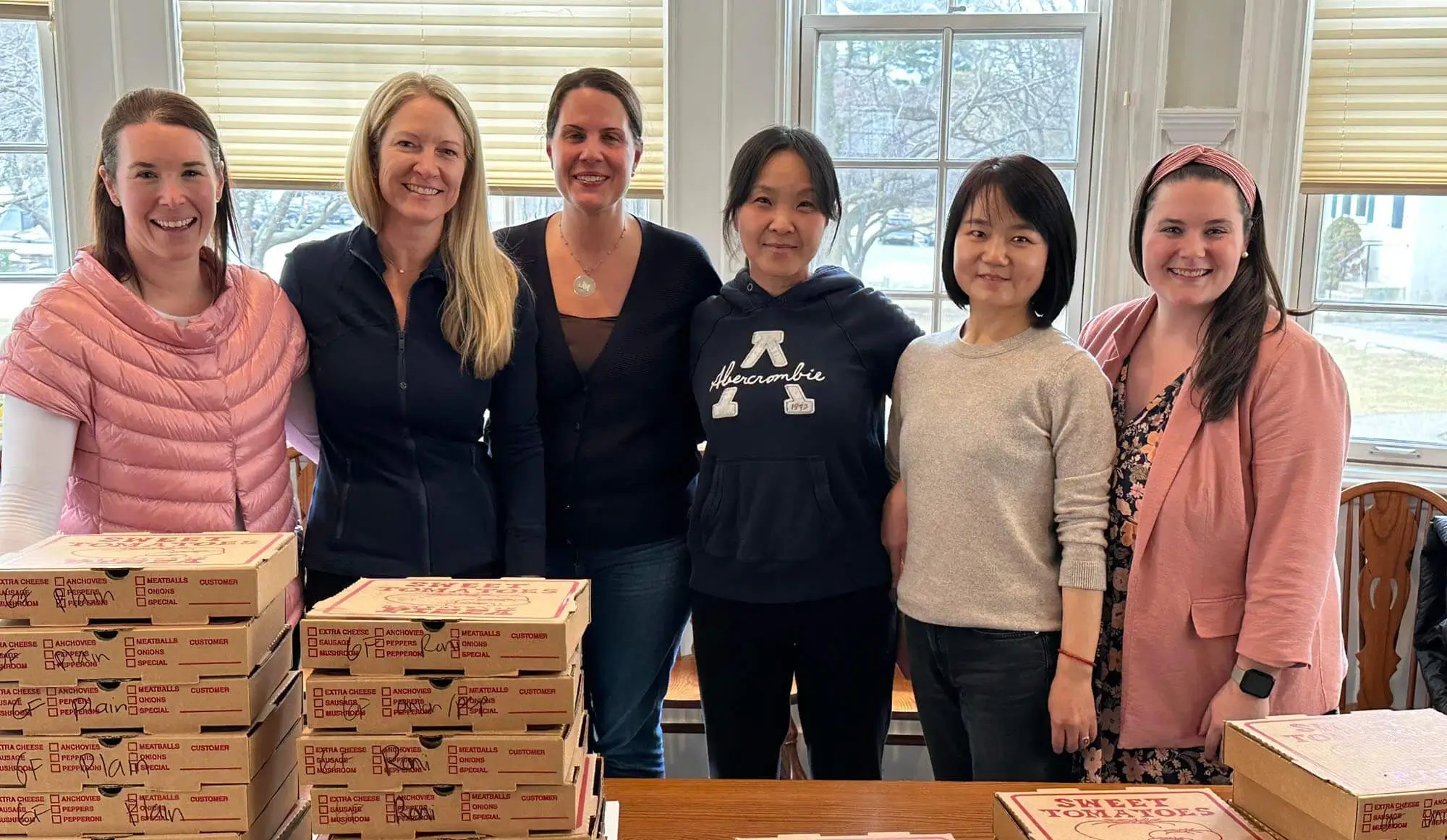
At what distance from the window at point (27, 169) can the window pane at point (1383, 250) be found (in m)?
3.84

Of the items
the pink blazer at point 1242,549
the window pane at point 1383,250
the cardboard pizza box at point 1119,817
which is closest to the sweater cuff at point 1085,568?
the pink blazer at point 1242,549

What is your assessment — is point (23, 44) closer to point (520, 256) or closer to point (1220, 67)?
point (520, 256)

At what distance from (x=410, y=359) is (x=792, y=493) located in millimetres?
686

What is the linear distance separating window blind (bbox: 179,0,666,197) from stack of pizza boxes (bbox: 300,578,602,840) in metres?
2.20

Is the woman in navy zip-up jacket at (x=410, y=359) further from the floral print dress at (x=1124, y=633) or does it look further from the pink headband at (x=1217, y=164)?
the pink headband at (x=1217, y=164)

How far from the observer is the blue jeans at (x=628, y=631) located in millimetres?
1886

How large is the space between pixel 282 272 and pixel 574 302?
52cm

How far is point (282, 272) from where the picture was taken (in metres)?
1.72

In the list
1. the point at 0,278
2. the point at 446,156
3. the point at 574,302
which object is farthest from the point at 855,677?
the point at 0,278

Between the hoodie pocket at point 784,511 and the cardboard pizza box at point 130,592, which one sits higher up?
the cardboard pizza box at point 130,592

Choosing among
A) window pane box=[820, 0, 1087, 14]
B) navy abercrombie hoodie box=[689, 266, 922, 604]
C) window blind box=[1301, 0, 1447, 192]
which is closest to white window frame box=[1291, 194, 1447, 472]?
window blind box=[1301, 0, 1447, 192]

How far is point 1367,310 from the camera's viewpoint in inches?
114

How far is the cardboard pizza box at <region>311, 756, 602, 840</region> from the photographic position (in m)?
0.93

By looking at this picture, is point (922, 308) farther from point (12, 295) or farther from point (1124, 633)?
point (12, 295)
